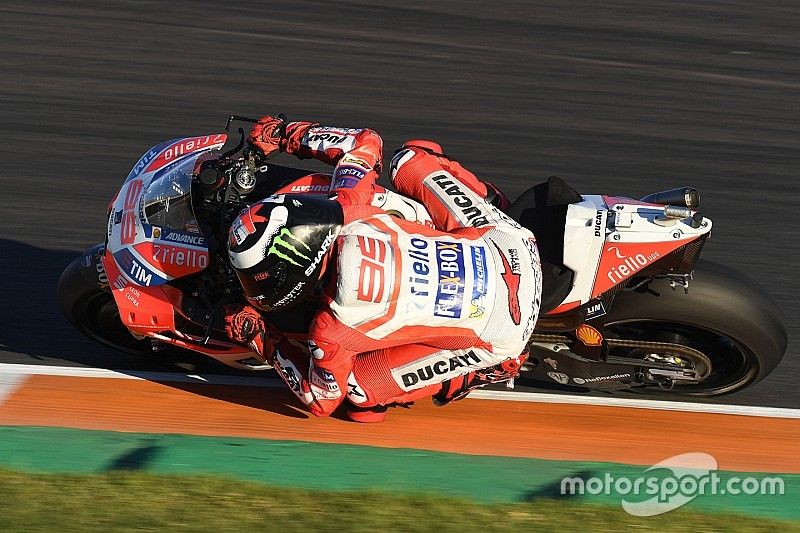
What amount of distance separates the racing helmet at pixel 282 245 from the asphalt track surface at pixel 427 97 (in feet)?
5.54

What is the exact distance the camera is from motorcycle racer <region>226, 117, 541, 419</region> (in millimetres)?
4008

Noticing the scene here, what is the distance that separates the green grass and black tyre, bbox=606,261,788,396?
817 millimetres

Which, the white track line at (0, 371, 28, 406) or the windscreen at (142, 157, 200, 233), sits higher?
the windscreen at (142, 157, 200, 233)

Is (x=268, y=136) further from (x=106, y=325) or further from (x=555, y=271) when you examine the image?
(x=555, y=271)

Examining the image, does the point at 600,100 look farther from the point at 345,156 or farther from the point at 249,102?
the point at 345,156

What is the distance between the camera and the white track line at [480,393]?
Answer: 16.9 ft

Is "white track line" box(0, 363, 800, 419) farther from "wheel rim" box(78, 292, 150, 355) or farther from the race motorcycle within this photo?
the race motorcycle

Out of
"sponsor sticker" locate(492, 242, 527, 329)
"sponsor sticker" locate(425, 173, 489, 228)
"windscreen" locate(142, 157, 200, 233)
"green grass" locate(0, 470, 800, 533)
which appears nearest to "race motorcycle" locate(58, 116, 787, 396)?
"windscreen" locate(142, 157, 200, 233)

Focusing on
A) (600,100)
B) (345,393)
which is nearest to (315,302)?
(345,393)

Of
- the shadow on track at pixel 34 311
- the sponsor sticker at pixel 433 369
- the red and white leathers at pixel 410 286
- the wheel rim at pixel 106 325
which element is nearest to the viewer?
the red and white leathers at pixel 410 286

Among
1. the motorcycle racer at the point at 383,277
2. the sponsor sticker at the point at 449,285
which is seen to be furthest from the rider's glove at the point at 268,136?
the sponsor sticker at the point at 449,285

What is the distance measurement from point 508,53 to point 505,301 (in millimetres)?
5397

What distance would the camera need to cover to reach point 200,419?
5066 mm

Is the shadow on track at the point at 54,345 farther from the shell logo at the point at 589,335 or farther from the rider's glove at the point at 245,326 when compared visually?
the shell logo at the point at 589,335
